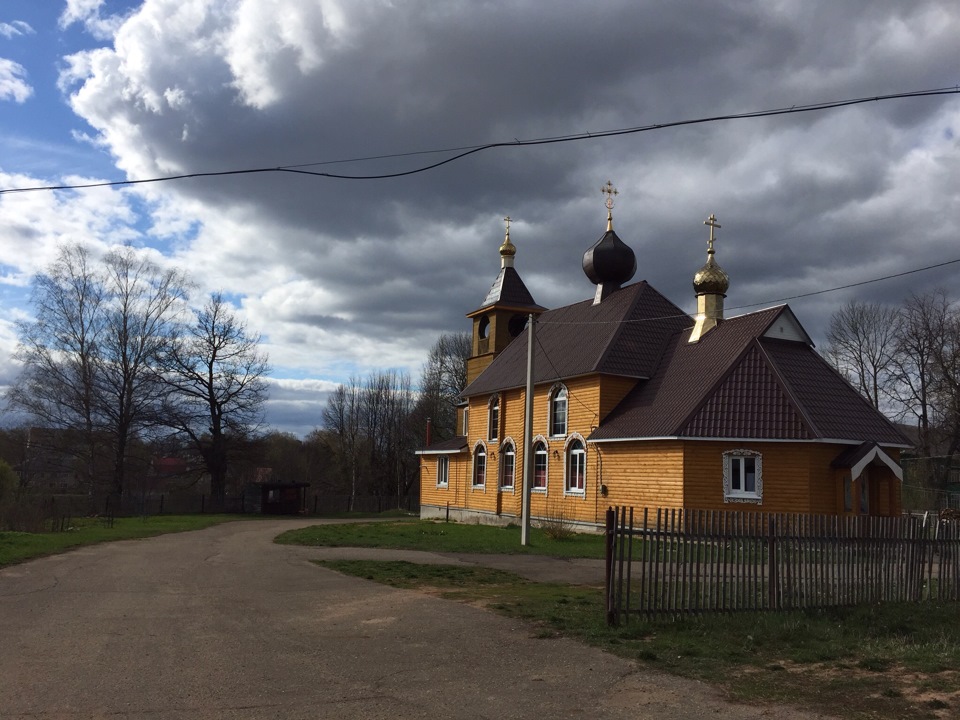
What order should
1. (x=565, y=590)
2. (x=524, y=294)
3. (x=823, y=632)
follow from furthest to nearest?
(x=524, y=294) < (x=565, y=590) < (x=823, y=632)

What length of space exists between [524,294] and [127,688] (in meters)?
36.0

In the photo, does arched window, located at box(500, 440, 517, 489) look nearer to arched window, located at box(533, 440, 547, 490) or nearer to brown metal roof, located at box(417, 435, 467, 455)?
arched window, located at box(533, 440, 547, 490)

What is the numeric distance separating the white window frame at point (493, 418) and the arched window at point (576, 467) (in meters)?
6.01

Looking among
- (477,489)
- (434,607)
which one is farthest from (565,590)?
(477,489)

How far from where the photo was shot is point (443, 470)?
40375 mm

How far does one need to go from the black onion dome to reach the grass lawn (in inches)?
887

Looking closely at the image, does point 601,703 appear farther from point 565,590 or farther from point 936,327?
point 936,327

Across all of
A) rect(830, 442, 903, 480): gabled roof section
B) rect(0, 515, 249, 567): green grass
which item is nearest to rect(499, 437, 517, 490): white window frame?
rect(0, 515, 249, 567): green grass

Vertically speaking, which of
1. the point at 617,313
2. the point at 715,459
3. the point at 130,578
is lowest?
the point at 130,578

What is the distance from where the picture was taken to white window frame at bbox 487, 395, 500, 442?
35.2 m

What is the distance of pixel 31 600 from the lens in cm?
1151

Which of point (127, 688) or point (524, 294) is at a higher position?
point (524, 294)

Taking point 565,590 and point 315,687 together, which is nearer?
point 315,687

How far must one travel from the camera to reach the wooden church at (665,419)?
23516 mm
